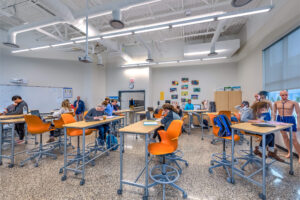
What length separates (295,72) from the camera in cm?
308

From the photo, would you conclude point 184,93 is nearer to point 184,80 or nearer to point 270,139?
point 184,80

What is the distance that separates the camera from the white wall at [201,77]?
22.1ft

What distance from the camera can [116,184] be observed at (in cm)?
205

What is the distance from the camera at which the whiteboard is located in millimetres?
5352

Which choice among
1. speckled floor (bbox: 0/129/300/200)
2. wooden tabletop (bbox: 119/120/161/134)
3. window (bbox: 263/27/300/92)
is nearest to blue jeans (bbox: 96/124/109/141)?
speckled floor (bbox: 0/129/300/200)

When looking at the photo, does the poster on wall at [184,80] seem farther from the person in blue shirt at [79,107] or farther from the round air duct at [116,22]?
the person in blue shirt at [79,107]

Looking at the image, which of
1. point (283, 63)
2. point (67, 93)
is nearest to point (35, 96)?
point (67, 93)

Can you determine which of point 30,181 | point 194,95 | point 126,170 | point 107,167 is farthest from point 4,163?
point 194,95

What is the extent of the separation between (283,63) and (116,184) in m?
5.07

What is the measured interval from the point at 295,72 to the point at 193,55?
3.44m

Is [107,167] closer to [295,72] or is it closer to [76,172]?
[76,172]

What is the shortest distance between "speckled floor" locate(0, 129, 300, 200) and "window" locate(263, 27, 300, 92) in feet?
6.83

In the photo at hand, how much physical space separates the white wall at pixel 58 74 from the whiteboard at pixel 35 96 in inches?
12.5

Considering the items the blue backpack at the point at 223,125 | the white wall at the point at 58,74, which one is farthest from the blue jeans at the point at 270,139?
the white wall at the point at 58,74
